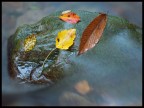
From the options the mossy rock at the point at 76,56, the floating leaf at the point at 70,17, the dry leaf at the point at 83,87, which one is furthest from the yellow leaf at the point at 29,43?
the dry leaf at the point at 83,87

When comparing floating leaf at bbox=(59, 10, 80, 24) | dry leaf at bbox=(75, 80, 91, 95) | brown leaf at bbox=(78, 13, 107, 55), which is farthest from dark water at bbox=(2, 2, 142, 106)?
floating leaf at bbox=(59, 10, 80, 24)

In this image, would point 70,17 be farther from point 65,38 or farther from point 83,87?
point 83,87

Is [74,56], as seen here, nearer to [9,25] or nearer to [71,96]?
[71,96]

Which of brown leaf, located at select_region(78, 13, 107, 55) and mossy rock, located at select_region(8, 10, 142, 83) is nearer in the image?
mossy rock, located at select_region(8, 10, 142, 83)

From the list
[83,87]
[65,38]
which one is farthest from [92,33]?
[83,87]

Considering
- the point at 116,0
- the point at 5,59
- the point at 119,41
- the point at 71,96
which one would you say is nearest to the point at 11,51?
the point at 5,59

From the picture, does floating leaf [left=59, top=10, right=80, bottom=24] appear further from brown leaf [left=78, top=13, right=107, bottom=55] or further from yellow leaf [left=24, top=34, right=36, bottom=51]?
yellow leaf [left=24, top=34, right=36, bottom=51]
